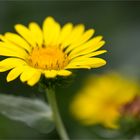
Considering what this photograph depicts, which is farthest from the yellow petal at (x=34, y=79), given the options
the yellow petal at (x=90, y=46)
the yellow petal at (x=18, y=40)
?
the yellow petal at (x=18, y=40)

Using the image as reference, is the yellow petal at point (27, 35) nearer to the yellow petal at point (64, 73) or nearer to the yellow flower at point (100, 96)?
the yellow petal at point (64, 73)

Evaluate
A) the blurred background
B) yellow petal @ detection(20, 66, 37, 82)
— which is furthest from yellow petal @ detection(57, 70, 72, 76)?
the blurred background

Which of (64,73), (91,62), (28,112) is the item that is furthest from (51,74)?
(28,112)

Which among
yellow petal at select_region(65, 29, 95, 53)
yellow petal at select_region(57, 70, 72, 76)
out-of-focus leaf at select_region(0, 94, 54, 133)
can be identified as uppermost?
yellow petal at select_region(65, 29, 95, 53)

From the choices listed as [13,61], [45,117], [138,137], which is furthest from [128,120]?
[13,61]

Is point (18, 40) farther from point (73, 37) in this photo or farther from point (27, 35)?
point (73, 37)

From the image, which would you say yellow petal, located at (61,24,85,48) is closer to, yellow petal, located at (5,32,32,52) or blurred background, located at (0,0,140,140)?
yellow petal, located at (5,32,32,52)
